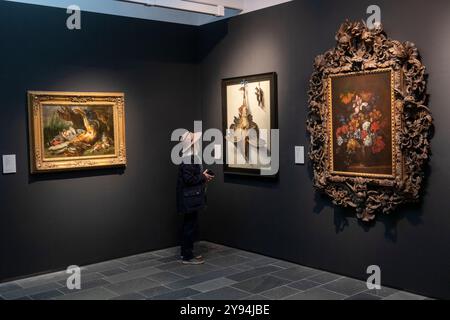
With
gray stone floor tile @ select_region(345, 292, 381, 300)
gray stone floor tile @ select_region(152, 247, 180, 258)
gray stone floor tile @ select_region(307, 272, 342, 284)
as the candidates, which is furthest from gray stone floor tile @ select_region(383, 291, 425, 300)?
gray stone floor tile @ select_region(152, 247, 180, 258)

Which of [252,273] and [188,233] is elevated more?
[188,233]

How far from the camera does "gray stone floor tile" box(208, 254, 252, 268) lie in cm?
558

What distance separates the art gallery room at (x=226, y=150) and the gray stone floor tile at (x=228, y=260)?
3 cm

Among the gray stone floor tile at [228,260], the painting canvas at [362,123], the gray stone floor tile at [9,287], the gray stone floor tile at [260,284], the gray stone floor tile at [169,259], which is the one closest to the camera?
the painting canvas at [362,123]

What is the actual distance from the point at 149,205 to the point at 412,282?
3136 mm

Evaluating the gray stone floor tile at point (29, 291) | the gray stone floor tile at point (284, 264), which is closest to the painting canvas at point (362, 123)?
the gray stone floor tile at point (284, 264)

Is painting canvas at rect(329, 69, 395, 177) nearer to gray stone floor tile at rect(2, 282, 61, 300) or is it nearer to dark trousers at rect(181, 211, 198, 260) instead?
dark trousers at rect(181, 211, 198, 260)

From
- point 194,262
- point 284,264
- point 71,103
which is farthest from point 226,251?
point 71,103

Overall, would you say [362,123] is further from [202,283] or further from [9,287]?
[9,287]

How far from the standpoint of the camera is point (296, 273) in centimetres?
516

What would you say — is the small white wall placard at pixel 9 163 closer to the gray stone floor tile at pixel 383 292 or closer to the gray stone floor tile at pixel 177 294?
the gray stone floor tile at pixel 177 294

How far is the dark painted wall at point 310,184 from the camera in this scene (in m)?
4.21

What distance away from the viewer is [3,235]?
16.6 ft

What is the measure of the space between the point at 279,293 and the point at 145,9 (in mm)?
3802
